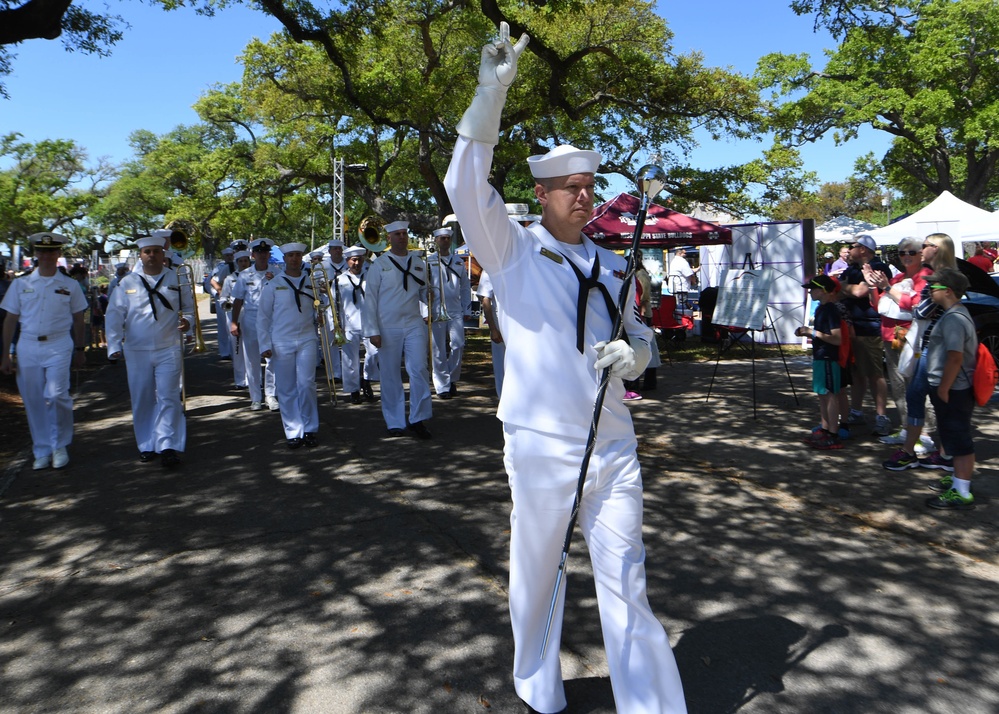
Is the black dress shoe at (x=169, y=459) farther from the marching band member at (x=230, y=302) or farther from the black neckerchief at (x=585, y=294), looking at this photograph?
the black neckerchief at (x=585, y=294)

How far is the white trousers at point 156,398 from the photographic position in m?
7.97

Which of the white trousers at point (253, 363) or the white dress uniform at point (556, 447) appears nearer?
the white dress uniform at point (556, 447)

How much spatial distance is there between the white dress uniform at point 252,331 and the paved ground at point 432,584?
2964 millimetres

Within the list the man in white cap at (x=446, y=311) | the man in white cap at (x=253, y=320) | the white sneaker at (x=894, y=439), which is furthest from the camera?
the man in white cap at (x=446, y=311)

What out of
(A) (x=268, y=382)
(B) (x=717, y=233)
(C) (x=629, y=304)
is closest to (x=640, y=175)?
(C) (x=629, y=304)

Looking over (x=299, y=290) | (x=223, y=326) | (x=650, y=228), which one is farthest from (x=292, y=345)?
(x=650, y=228)

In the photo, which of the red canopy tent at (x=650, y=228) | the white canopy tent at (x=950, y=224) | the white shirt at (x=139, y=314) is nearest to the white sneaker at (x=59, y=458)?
the white shirt at (x=139, y=314)

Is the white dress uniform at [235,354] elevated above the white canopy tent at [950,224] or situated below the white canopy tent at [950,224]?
below

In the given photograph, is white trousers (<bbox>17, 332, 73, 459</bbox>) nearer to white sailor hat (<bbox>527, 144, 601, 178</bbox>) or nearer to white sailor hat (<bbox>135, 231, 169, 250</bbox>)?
white sailor hat (<bbox>135, 231, 169, 250</bbox>)

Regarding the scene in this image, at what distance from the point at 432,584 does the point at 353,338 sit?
294 inches

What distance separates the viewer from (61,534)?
6031 millimetres

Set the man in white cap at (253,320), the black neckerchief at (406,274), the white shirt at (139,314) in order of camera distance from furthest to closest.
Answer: the man in white cap at (253,320) < the black neckerchief at (406,274) < the white shirt at (139,314)

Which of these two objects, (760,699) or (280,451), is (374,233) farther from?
(760,699)

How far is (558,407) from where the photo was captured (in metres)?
3.28
